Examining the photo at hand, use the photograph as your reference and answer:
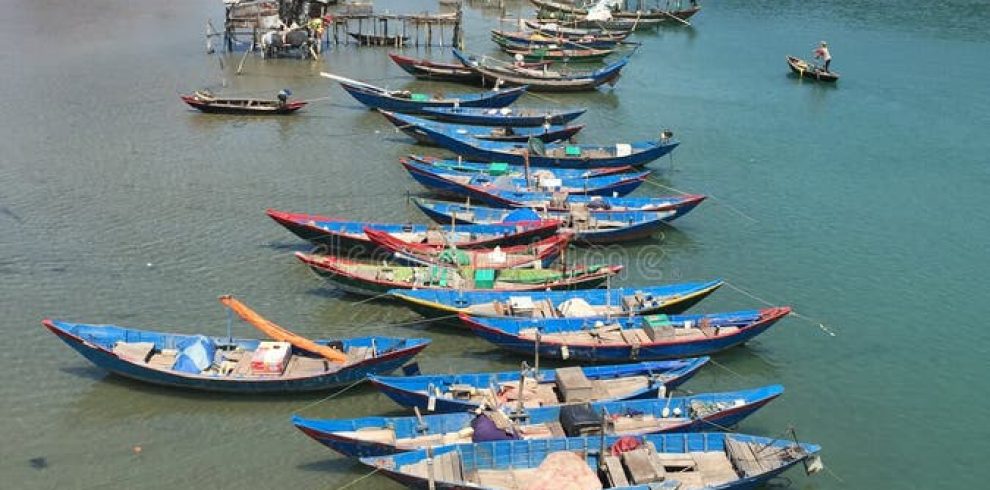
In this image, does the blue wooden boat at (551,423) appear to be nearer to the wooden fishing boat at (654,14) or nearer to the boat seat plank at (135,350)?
the boat seat plank at (135,350)

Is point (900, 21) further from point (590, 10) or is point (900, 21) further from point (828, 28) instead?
point (590, 10)

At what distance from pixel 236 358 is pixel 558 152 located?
20.3 m

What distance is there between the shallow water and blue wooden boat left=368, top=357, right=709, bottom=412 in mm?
1996

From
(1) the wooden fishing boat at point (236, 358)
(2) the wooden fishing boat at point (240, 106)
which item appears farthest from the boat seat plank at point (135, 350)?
(2) the wooden fishing boat at point (240, 106)

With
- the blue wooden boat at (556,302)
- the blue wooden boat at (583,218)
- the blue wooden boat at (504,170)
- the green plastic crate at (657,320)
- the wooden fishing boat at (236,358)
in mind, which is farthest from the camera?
the blue wooden boat at (504,170)

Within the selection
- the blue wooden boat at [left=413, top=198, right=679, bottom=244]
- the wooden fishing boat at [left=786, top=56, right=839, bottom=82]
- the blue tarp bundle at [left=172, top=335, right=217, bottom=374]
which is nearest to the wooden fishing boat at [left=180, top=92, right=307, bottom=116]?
the blue wooden boat at [left=413, top=198, right=679, bottom=244]

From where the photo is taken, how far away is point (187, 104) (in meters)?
45.8

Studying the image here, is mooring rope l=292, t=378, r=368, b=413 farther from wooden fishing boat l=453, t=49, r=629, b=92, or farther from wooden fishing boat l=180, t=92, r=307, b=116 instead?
wooden fishing boat l=453, t=49, r=629, b=92

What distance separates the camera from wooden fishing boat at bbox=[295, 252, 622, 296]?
1040 inches

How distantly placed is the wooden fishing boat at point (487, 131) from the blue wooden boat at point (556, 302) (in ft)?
52.8

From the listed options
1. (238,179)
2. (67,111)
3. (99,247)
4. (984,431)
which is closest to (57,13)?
(67,111)

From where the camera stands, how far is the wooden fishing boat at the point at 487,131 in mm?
41062

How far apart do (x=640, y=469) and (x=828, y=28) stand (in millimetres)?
69860

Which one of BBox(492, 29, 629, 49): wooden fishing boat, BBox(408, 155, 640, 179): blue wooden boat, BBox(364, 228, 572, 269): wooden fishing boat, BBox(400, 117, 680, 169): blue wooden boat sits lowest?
BBox(364, 228, 572, 269): wooden fishing boat
